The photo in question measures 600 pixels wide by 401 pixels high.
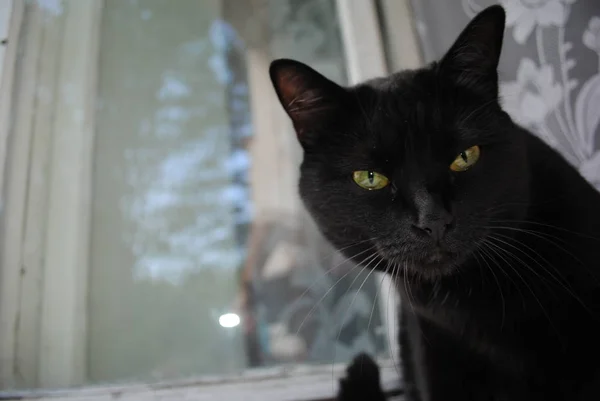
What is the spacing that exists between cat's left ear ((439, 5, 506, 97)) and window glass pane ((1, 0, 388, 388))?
0.59 m

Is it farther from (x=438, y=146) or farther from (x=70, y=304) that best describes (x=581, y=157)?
(x=70, y=304)

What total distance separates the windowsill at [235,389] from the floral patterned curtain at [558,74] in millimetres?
646

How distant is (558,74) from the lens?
1.01 m

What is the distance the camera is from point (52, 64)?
1269 millimetres

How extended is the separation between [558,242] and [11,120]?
45.3 inches

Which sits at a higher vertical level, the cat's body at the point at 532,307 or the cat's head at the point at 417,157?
the cat's head at the point at 417,157

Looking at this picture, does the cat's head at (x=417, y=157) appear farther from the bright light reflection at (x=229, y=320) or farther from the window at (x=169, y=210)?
the bright light reflection at (x=229, y=320)

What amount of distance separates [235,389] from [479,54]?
82 cm

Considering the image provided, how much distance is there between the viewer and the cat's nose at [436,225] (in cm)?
64

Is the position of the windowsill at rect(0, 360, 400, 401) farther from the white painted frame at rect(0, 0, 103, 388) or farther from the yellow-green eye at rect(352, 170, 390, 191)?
the yellow-green eye at rect(352, 170, 390, 191)

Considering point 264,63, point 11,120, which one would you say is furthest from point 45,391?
point 264,63

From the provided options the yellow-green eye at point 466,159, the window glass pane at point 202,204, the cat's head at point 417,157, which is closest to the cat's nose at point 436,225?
the cat's head at point 417,157

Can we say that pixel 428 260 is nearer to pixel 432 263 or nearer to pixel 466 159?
pixel 432 263

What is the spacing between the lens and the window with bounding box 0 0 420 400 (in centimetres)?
109
